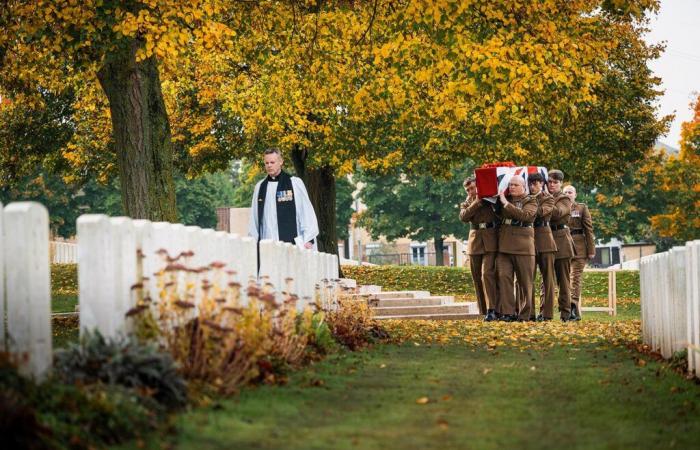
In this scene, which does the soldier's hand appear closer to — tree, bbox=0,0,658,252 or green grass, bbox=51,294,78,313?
tree, bbox=0,0,658,252

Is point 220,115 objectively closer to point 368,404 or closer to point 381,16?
point 381,16

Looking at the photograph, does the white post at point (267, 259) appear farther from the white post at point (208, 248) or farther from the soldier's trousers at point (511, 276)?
the soldier's trousers at point (511, 276)

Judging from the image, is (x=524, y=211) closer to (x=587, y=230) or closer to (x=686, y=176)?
(x=587, y=230)

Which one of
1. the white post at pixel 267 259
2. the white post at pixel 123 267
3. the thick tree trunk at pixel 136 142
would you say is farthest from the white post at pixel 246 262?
the thick tree trunk at pixel 136 142

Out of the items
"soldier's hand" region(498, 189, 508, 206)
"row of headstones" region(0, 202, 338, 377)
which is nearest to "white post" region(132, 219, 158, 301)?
"row of headstones" region(0, 202, 338, 377)

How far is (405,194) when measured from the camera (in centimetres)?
6925

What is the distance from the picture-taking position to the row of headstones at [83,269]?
23.3 feet

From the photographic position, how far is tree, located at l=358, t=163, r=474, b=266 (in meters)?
68.4

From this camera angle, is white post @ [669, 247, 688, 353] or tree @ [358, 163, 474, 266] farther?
tree @ [358, 163, 474, 266]

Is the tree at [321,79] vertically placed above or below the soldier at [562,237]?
above

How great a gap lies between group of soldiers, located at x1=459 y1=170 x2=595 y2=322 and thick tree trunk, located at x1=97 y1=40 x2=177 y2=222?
4408 mm

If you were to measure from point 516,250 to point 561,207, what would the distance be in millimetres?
1353

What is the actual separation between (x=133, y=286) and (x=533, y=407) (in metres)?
2.74

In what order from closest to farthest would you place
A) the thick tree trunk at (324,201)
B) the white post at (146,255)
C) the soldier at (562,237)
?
the white post at (146,255) → the soldier at (562,237) → the thick tree trunk at (324,201)
